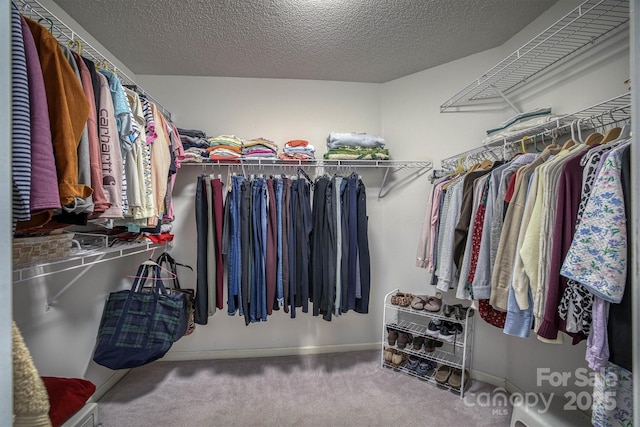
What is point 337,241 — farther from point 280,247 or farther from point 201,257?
point 201,257

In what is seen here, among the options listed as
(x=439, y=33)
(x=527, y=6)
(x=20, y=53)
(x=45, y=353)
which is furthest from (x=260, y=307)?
(x=527, y=6)

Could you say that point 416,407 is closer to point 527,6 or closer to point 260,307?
point 260,307

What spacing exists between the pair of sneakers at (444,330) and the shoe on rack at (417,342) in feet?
0.49

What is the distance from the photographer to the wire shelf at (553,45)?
1106 millimetres

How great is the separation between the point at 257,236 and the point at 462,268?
1.25 meters

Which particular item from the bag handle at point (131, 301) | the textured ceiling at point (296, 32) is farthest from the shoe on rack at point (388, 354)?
the textured ceiling at point (296, 32)

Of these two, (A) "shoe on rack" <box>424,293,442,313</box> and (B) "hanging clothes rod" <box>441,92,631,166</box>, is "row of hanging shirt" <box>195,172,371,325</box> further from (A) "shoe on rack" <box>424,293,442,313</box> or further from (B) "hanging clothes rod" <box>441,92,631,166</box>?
(B) "hanging clothes rod" <box>441,92,631,166</box>

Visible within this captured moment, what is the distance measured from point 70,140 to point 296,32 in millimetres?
1405

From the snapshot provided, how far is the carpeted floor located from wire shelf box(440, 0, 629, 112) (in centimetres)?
196

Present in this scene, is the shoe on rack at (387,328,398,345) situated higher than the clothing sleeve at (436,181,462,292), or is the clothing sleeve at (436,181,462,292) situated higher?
the clothing sleeve at (436,181,462,292)

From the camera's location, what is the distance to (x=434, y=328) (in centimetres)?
176

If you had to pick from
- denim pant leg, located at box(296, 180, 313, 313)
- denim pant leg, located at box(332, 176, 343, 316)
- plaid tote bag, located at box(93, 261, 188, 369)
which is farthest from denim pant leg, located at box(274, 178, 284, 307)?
plaid tote bag, located at box(93, 261, 188, 369)

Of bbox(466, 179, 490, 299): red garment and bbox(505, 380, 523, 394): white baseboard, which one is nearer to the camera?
bbox(466, 179, 490, 299): red garment

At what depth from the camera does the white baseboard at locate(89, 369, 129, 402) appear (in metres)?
1.56
